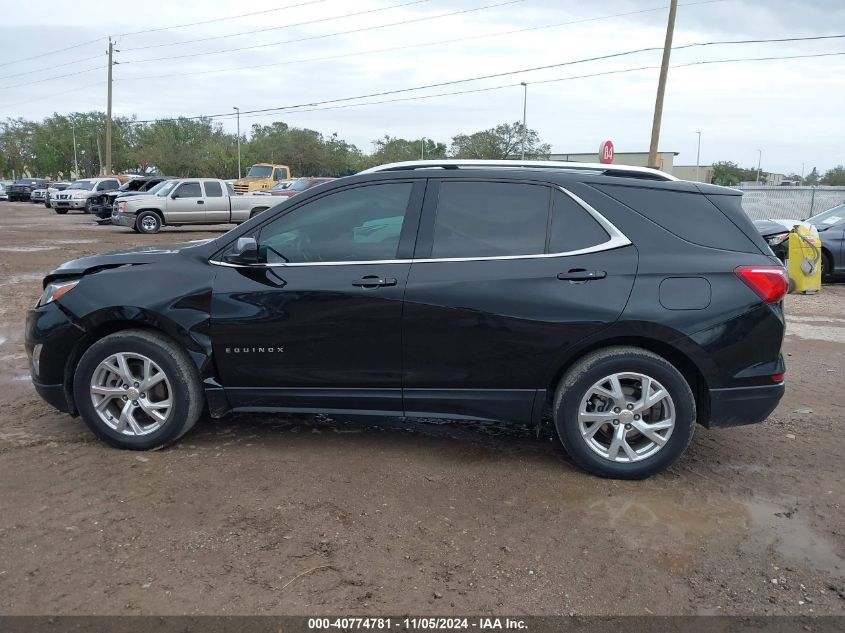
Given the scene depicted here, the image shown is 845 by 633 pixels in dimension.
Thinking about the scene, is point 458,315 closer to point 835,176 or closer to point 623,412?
point 623,412

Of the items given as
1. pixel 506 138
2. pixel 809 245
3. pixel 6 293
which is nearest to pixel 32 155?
pixel 506 138

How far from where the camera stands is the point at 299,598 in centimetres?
293

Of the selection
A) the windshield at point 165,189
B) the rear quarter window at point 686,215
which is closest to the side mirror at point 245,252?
the rear quarter window at point 686,215

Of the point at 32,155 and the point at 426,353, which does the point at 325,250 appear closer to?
the point at 426,353

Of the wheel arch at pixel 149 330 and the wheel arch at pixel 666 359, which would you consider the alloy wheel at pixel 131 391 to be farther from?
the wheel arch at pixel 666 359

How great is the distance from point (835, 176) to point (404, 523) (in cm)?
8464

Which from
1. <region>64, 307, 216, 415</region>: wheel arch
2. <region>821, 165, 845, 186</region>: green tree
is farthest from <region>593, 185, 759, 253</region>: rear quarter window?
<region>821, 165, 845, 186</region>: green tree

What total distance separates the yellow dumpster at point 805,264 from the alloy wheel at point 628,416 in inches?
340

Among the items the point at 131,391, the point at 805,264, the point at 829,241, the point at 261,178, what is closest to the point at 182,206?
the point at 261,178

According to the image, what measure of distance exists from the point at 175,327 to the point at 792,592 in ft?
11.5

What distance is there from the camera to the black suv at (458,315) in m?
4.01

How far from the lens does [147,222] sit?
2239 cm

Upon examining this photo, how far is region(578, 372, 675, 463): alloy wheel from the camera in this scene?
157 inches

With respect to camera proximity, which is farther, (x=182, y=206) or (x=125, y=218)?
(x=182, y=206)
